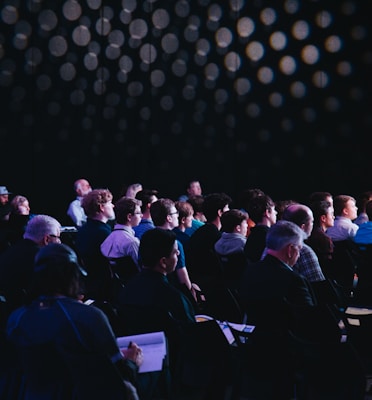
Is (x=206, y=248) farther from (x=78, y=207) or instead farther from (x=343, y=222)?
(x=78, y=207)

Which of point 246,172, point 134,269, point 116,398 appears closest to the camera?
point 116,398

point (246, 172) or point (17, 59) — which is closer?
point (17, 59)

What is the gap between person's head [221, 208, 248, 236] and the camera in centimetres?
541

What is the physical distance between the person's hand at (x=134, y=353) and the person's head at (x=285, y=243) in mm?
1294

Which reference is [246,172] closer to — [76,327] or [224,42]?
[224,42]

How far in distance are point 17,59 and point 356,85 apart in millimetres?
4727

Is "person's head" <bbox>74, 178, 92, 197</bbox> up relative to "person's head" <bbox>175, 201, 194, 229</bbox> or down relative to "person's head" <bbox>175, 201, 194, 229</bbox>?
down

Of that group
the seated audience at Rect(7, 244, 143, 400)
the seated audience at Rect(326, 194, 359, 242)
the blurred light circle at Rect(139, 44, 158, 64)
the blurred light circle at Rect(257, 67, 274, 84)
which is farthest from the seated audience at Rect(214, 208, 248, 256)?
the blurred light circle at Rect(139, 44, 158, 64)

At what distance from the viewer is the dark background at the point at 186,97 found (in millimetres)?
10422

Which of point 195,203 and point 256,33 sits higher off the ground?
point 256,33

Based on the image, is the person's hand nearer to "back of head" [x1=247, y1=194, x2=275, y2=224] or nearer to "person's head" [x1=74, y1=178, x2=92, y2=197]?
"back of head" [x1=247, y1=194, x2=275, y2=224]

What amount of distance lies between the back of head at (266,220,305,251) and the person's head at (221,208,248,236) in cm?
142

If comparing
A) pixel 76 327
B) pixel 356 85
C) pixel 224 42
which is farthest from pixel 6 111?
pixel 76 327

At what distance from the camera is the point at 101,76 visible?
10656mm
